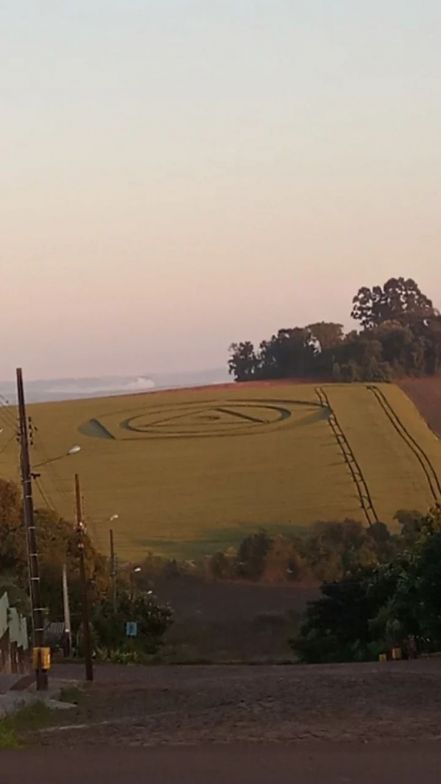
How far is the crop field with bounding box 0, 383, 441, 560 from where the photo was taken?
8675 cm

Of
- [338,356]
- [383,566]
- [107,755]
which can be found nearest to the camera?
[107,755]

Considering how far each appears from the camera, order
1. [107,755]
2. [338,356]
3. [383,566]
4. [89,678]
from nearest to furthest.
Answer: [107,755] < [89,678] < [383,566] < [338,356]

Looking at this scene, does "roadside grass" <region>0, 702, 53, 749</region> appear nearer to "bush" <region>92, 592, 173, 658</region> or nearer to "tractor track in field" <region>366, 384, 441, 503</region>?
"bush" <region>92, 592, 173, 658</region>

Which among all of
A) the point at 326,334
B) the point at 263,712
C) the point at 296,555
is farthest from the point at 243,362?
the point at 263,712

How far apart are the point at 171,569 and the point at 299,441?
27721 mm

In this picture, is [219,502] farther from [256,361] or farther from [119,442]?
[256,361]

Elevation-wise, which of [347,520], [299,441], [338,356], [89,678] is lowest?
[89,678]

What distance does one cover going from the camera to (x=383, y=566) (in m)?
60.3

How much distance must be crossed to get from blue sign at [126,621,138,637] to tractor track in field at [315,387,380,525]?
22192 millimetres

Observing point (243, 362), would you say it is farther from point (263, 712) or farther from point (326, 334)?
point (263, 712)

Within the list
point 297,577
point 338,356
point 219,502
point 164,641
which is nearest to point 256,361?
point 338,356

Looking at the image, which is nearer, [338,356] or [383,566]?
[383,566]

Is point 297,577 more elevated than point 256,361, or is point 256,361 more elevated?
point 256,361

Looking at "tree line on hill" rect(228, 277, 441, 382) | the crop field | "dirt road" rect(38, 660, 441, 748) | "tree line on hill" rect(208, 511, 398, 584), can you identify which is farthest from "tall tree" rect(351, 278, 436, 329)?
"dirt road" rect(38, 660, 441, 748)
